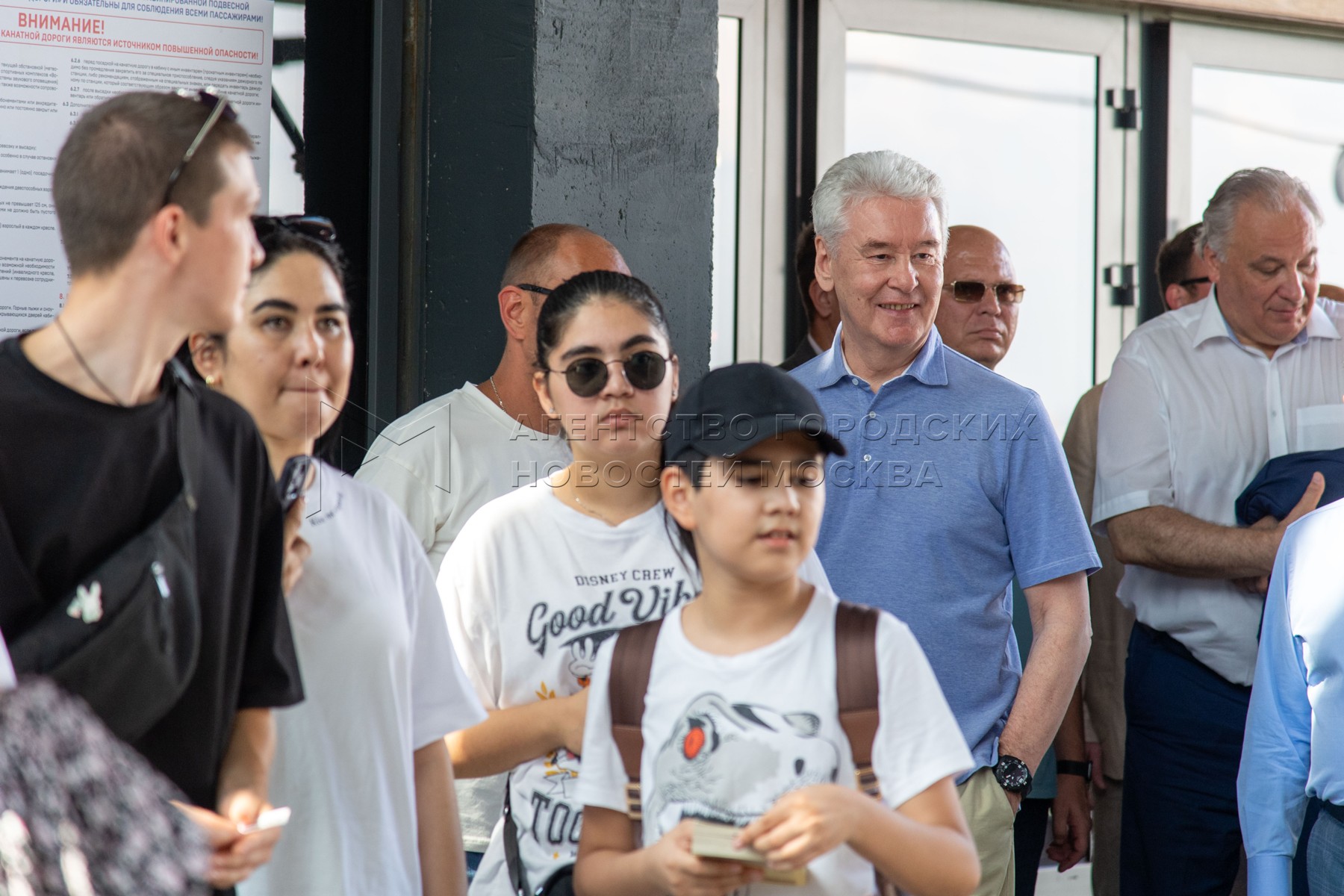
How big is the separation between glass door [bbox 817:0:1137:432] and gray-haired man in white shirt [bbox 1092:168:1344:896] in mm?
1417

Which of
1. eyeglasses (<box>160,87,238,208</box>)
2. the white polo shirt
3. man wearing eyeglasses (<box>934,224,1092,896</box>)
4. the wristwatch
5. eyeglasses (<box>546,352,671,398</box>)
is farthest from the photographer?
the white polo shirt

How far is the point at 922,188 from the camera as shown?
3.08 meters

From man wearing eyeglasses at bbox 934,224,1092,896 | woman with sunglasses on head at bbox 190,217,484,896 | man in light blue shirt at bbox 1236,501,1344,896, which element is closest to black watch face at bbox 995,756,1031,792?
man in light blue shirt at bbox 1236,501,1344,896

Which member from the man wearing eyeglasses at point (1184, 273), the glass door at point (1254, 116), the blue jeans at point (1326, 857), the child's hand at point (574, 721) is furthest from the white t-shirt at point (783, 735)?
the glass door at point (1254, 116)

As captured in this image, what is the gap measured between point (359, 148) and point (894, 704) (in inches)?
98.7

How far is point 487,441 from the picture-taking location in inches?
118

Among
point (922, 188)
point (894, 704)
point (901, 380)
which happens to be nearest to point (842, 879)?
point (894, 704)

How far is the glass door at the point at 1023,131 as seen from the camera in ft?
16.5

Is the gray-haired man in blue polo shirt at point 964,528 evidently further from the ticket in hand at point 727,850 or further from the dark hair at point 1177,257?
the dark hair at point 1177,257

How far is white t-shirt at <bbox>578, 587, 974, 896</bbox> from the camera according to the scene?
1.72m

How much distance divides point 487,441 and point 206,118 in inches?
55.0

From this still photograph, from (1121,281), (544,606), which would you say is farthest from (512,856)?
(1121,281)

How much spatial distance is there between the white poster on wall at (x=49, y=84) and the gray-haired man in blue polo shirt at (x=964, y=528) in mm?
1671

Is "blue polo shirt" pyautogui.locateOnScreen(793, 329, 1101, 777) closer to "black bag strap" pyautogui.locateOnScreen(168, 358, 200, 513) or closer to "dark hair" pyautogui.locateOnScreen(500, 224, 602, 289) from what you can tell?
"dark hair" pyautogui.locateOnScreen(500, 224, 602, 289)
